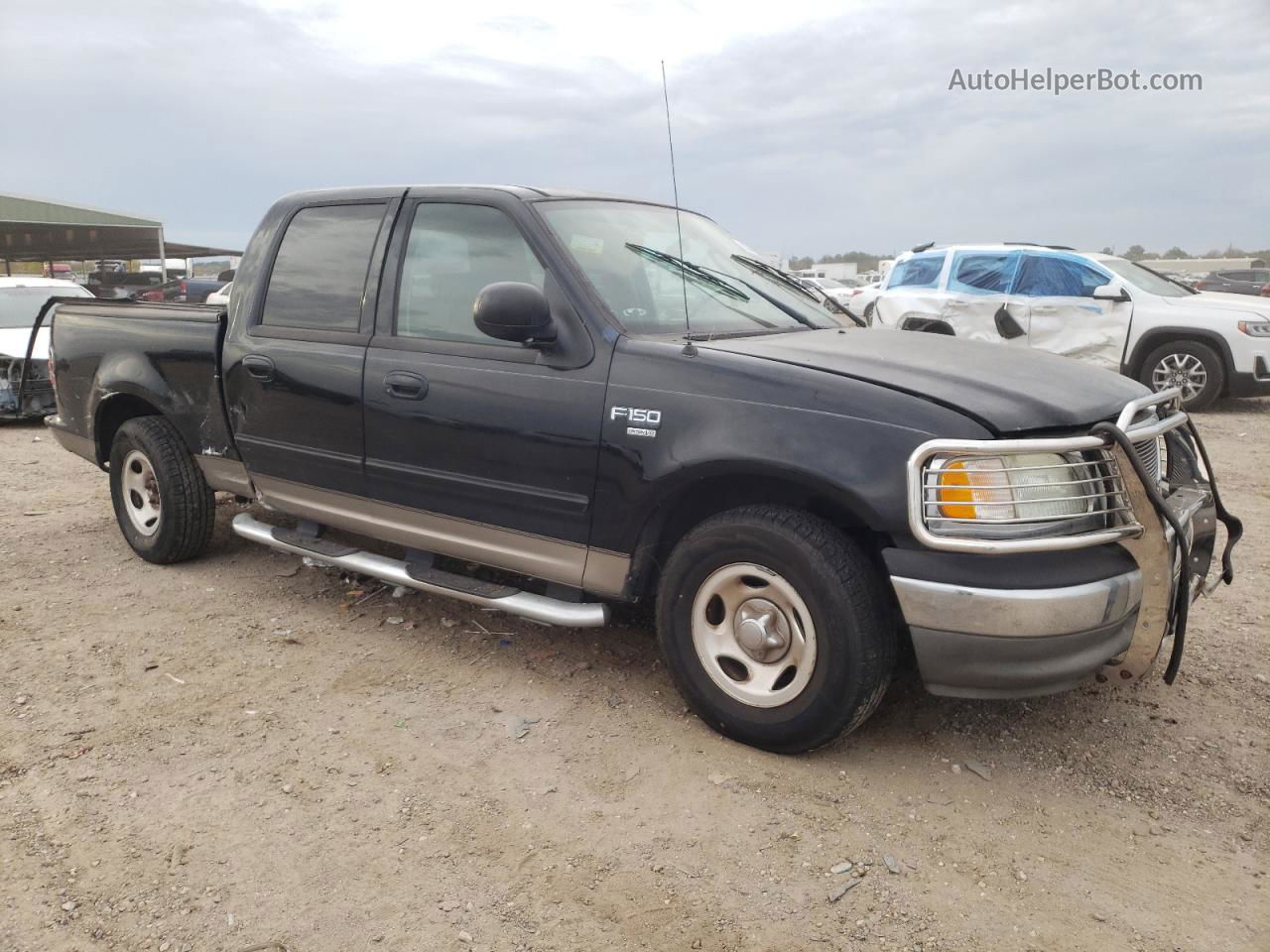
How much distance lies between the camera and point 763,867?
8.46 feet

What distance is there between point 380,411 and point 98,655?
1590mm

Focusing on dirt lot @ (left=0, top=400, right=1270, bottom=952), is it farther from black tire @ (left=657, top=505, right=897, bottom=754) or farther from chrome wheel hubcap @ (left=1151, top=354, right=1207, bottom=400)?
chrome wheel hubcap @ (left=1151, top=354, right=1207, bottom=400)

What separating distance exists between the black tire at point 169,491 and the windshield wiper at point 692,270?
266 cm

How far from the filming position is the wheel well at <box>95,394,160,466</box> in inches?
200

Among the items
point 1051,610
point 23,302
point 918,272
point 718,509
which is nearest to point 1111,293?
point 918,272

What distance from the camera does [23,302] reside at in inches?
429

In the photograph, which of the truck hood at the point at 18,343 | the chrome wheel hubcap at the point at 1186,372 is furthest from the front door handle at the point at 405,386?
the chrome wheel hubcap at the point at 1186,372

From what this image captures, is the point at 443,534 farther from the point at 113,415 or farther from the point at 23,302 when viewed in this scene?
the point at 23,302

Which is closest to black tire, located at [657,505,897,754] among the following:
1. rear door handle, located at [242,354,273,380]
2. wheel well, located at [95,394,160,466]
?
rear door handle, located at [242,354,273,380]

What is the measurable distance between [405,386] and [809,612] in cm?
181

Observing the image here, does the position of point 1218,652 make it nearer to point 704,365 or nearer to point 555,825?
point 704,365

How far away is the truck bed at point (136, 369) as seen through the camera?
4586mm

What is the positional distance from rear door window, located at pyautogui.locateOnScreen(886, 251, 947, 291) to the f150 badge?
29.3 feet

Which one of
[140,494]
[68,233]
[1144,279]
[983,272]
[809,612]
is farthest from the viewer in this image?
[68,233]
